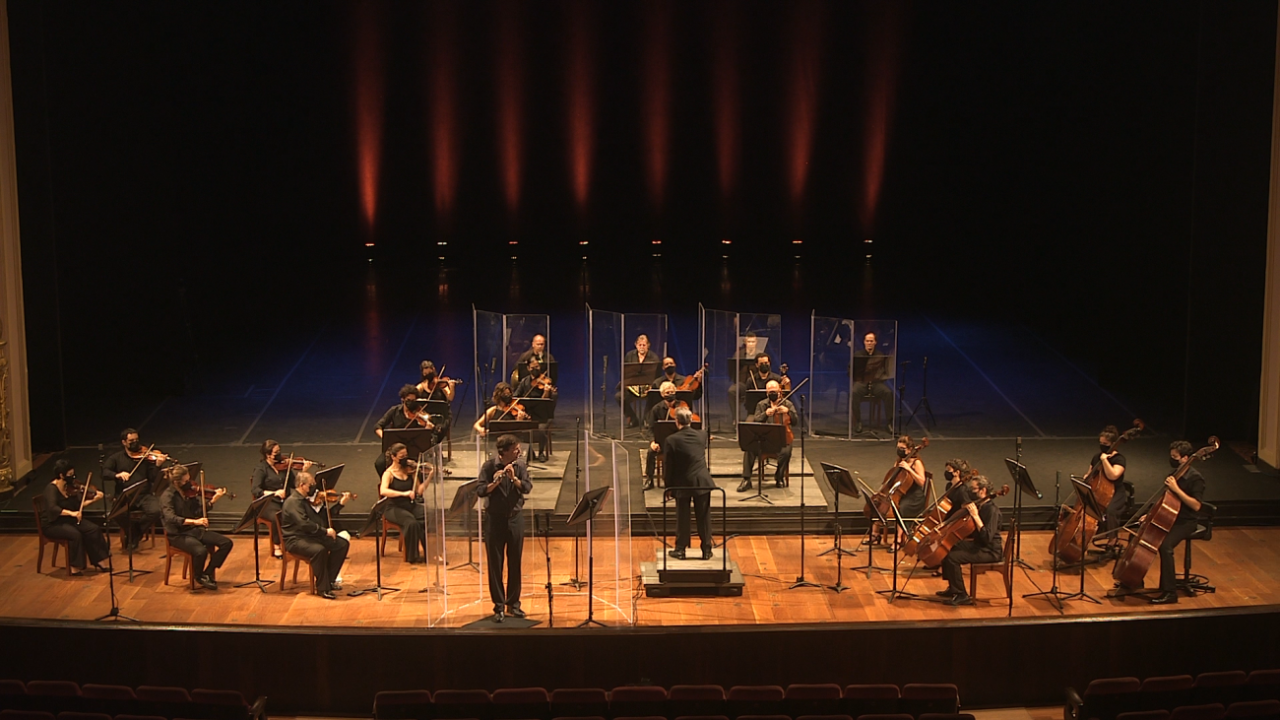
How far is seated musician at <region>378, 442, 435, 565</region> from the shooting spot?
10.7 meters

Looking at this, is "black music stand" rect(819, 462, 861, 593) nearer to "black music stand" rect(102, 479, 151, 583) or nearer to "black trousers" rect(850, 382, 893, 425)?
"black trousers" rect(850, 382, 893, 425)

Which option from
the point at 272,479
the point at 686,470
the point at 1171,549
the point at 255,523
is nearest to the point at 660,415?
the point at 686,470

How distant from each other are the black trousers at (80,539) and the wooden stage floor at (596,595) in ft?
0.55

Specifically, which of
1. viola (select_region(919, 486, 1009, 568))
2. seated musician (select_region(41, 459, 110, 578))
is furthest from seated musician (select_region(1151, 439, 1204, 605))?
seated musician (select_region(41, 459, 110, 578))

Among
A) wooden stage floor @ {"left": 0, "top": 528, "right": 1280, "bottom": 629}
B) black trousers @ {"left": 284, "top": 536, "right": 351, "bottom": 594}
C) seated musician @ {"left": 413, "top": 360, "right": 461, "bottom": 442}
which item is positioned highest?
seated musician @ {"left": 413, "top": 360, "right": 461, "bottom": 442}

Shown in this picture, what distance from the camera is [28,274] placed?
1332 centimetres

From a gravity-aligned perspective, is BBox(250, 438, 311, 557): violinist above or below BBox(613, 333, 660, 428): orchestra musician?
below

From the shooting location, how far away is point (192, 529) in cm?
1038

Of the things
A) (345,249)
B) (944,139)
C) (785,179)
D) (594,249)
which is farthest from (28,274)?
(944,139)

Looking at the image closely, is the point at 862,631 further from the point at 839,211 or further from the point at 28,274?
the point at 839,211

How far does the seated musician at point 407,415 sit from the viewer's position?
11781 millimetres

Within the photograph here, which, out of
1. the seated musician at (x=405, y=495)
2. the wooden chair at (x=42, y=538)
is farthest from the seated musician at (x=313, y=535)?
the wooden chair at (x=42, y=538)

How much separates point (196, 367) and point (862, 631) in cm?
1113

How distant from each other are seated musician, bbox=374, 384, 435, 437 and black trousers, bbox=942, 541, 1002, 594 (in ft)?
Result: 15.6
